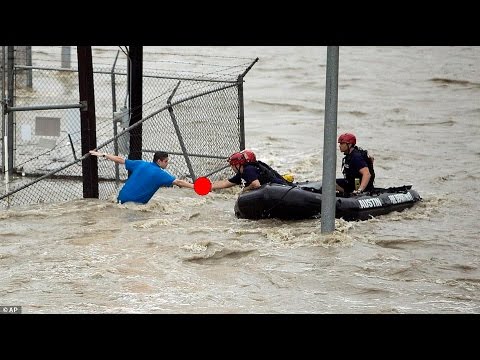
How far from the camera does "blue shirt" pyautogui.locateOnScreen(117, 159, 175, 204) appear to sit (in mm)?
14055

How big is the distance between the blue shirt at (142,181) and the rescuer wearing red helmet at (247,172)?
856mm

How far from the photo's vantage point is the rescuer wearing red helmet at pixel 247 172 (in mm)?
14336

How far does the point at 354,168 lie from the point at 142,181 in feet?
11.0

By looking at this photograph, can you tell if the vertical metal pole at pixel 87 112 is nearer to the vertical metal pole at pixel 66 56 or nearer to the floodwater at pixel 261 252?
the floodwater at pixel 261 252

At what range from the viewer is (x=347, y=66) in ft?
106

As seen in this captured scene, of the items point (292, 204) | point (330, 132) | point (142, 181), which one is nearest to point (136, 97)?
point (142, 181)

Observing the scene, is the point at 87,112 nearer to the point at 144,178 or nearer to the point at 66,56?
the point at 144,178

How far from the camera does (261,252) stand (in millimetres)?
12648

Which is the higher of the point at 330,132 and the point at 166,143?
the point at 330,132

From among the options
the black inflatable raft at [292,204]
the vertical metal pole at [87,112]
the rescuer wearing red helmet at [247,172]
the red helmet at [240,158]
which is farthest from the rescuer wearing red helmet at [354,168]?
the vertical metal pole at [87,112]

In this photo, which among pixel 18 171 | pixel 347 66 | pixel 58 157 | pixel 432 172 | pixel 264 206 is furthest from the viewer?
pixel 347 66
